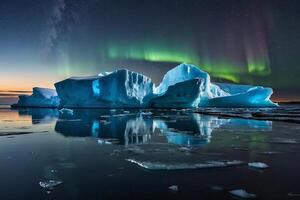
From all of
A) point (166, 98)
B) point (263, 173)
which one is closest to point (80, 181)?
point (263, 173)

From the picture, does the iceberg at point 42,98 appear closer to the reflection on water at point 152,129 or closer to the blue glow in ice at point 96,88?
the blue glow in ice at point 96,88

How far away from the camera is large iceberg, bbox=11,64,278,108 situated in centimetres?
4184

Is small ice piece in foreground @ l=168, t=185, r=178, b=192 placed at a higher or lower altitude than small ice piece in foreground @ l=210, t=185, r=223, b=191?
higher

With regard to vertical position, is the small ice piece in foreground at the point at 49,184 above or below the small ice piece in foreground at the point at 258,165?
above

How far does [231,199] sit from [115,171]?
7.30 feet

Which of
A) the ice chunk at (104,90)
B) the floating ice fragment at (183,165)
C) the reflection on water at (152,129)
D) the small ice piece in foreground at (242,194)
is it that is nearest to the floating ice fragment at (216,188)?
the small ice piece in foreground at (242,194)

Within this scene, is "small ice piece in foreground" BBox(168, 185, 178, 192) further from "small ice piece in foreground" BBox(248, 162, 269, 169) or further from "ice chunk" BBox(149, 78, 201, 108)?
"ice chunk" BBox(149, 78, 201, 108)

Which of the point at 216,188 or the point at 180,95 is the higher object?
the point at 180,95

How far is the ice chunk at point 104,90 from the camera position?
1683 inches

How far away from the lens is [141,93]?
4753cm

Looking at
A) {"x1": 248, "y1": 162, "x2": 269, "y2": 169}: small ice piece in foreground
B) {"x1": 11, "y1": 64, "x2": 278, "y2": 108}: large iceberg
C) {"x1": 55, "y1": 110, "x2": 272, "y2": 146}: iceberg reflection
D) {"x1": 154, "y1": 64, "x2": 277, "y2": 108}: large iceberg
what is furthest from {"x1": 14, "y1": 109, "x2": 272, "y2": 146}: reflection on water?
{"x1": 154, "y1": 64, "x2": 277, "y2": 108}: large iceberg

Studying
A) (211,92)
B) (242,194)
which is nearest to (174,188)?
(242,194)

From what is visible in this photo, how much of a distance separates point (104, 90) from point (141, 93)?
6.28m

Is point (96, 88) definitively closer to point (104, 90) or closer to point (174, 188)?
point (104, 90)
